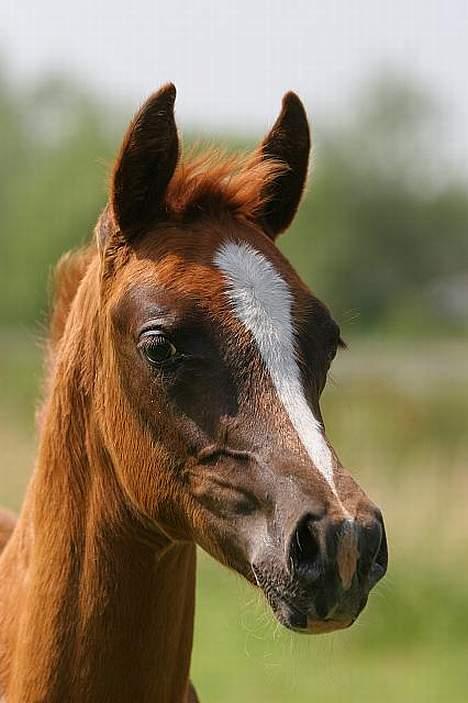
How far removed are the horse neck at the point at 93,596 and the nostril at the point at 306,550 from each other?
722 millimetres

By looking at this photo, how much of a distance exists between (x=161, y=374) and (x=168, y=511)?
39 centimetres

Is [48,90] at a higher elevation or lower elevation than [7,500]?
lower

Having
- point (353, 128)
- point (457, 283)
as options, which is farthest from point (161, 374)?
point (353, 128)

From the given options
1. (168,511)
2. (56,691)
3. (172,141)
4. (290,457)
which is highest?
(172,141)

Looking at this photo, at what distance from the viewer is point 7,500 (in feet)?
Answer: 44.8

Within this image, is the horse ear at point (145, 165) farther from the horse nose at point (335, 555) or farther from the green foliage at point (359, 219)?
the green foliage at point (359, 219)

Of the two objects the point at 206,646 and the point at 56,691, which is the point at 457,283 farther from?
the point at 56,691

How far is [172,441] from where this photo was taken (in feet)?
11.5

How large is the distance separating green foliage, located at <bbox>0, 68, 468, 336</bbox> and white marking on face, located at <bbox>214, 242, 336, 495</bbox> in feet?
112

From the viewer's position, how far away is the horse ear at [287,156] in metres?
4.08

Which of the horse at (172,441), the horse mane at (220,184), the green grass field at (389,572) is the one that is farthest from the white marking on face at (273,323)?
the green grass field at (389,572)

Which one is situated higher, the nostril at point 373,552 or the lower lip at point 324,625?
the nostril at point 373,552

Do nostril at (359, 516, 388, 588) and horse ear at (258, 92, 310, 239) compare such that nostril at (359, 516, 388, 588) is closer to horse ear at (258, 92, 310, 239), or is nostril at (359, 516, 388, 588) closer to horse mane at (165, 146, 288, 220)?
horse mane at (165, 146, 288, 220)

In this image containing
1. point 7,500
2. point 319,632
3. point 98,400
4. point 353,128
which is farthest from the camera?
point 353,128
